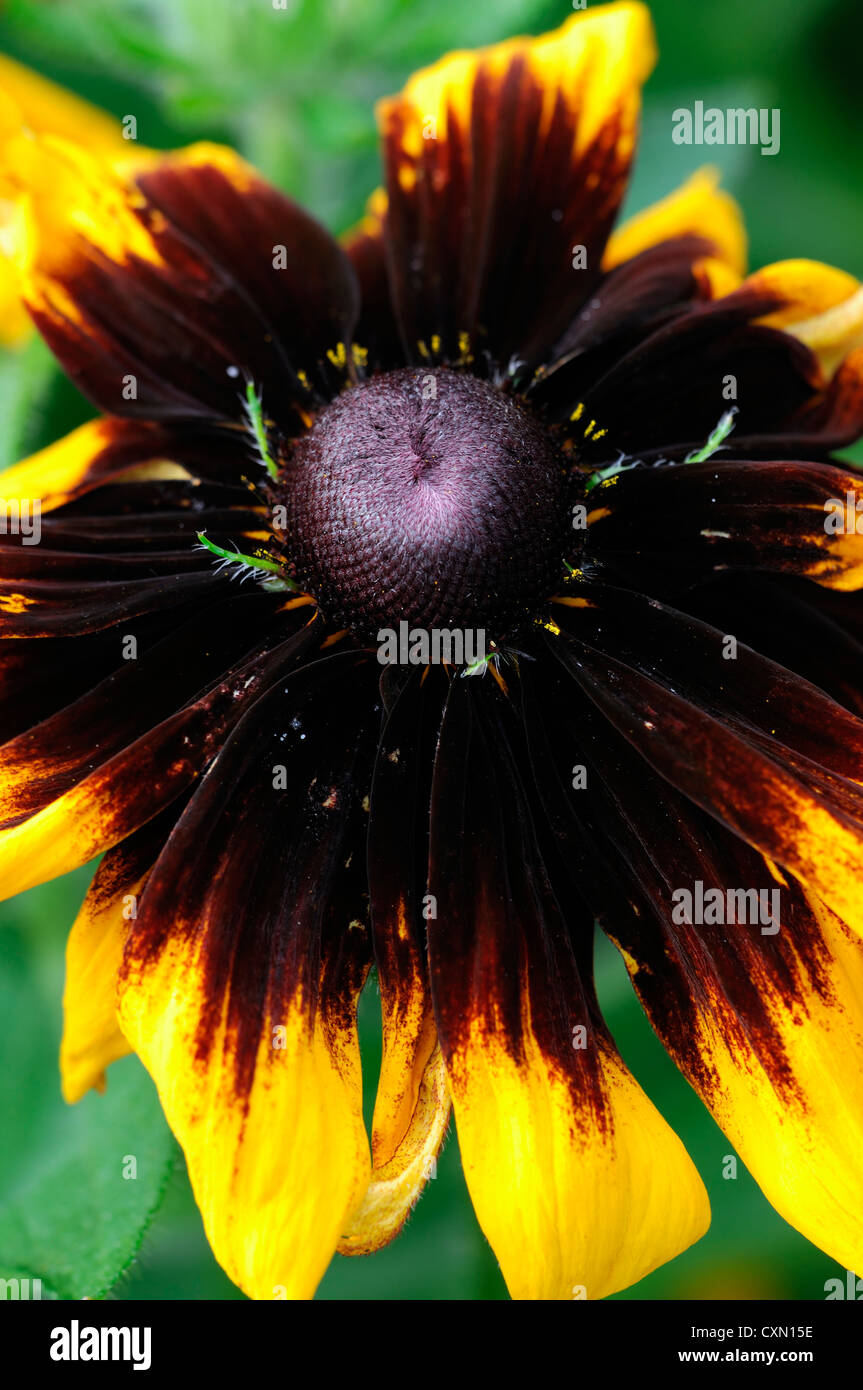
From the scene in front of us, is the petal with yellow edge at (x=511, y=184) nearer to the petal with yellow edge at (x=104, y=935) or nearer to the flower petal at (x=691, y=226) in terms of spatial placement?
the flower petal at (x=691, y=226)

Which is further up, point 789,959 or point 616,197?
point 616,197

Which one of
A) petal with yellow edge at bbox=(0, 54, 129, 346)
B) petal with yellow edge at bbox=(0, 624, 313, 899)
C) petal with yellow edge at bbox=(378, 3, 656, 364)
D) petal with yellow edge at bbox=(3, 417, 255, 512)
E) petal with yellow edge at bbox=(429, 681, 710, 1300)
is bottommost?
petal with yellow edge at bbox=(429, 681, 710, 1300)

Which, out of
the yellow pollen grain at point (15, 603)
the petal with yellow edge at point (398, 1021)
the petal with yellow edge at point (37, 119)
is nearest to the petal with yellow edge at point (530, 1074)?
the petal with yellow edge at point (398, 1021)

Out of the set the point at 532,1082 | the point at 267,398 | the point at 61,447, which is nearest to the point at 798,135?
the point at 267,398

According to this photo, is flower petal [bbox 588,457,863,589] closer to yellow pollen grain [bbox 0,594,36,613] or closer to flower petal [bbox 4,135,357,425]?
flower petal [bbox 4,135,357,425]

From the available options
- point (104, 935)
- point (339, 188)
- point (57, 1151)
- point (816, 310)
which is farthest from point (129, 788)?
point (339, 188)

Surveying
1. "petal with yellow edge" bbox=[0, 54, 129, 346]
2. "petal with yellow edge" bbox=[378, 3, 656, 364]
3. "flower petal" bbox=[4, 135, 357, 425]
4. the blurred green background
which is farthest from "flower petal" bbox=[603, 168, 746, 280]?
"petal with yellow edge" bbox=[0, 54, 129, 346]

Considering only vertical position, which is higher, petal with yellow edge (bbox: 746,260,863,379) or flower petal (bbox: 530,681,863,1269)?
petal with yellow edge (bbox: 746,260,863,379)

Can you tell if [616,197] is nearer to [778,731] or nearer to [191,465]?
[191,465]
